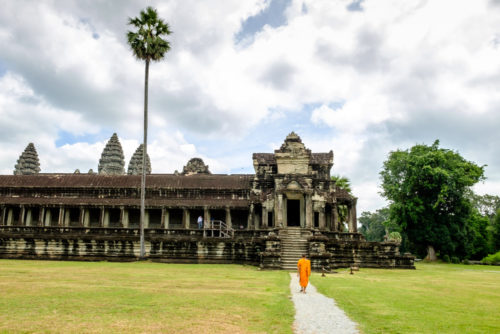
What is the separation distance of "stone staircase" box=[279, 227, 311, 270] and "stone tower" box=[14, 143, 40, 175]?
148 feet

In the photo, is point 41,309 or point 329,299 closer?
point 41,309

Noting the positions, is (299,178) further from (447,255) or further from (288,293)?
(447,255)

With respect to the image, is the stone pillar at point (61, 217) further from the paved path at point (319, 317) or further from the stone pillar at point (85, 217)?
the paved path at point (319, 317)

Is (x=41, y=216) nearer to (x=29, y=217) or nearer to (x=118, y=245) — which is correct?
(x=29, y=217)

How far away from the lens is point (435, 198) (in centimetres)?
4012

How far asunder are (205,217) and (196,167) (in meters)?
12.4

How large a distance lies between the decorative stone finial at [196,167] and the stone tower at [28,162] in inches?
1083

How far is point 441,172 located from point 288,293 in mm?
30899

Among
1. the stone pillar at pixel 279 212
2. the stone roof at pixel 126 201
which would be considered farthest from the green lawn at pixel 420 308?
the stone roof at pixel 126 201

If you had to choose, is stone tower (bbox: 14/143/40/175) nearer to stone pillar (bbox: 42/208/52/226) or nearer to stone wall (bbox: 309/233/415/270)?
stone pillar (bbox: 42/208/52/226)

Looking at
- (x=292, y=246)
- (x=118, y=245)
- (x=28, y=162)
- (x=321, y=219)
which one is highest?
(x=28, y=162)

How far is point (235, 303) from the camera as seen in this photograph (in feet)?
33.2

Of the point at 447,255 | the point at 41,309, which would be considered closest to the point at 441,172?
the point at 447,255

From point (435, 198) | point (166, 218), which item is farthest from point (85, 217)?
point (435, 198)
